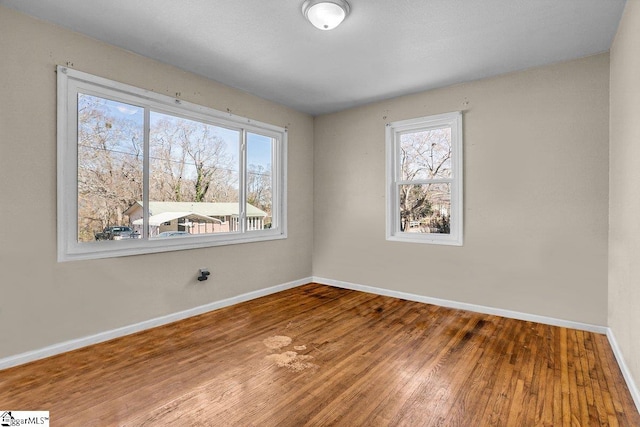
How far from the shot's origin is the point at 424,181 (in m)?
4.07

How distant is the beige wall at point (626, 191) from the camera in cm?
199

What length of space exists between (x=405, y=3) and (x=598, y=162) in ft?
7.60

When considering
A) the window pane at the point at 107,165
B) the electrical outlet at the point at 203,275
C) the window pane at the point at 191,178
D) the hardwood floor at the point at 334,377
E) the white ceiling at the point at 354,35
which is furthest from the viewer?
the electrical outlet at the point at 203,275

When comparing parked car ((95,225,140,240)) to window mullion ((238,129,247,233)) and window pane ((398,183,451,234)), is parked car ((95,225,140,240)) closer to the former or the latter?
window mullion ((238,129,247,233))

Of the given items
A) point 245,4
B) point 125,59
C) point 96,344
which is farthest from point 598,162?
point 96,344

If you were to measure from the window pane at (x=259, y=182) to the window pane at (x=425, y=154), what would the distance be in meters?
1.80

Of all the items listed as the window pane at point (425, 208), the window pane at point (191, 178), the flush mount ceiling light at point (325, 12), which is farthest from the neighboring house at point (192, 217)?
the flush mount ceiling light at point (325, 12)

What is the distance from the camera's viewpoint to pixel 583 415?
1.82 meters

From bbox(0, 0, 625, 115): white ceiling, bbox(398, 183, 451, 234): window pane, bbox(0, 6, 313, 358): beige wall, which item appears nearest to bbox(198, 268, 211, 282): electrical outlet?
bbox(0, 6, 313, 358): beige wall

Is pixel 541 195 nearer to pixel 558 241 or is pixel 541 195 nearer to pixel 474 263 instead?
pixel 558 241

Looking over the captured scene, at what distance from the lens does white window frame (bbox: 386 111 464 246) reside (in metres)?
3.74

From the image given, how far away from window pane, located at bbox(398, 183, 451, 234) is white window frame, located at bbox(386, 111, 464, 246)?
58 mm

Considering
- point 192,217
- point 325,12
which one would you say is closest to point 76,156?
point 192,217

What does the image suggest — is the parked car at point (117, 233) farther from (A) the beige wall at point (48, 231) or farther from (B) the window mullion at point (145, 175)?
(A) the beige wall at point (48, 231)
